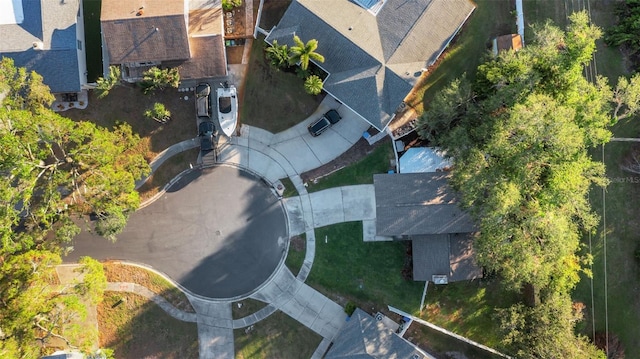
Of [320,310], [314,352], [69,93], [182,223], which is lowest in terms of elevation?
[314,352]

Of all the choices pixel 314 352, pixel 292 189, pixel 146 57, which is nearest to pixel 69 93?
pixel 146 57

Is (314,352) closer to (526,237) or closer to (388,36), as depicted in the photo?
(526,237)

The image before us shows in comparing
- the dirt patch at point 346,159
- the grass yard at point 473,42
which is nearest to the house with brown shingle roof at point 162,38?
the dirt patch at point 346,159

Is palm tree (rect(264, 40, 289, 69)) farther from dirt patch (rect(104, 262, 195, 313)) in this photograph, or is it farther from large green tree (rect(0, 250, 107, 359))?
large green tree (rect(0, 250, 107, 359))

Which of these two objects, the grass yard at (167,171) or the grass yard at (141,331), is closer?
the grass yard at (141,331)

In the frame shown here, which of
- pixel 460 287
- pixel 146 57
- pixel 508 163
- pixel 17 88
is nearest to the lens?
pixel 508 163

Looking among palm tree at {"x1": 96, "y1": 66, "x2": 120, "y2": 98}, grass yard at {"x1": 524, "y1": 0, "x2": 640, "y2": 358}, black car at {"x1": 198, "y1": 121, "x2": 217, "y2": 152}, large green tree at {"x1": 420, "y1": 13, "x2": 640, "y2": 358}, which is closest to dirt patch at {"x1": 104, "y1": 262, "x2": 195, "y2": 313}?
black car at {"x1": 198, "y1": 121, "x2": 217, "y2": 152}

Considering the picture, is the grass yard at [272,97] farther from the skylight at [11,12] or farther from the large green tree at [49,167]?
the skylight at [11,12]
